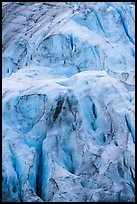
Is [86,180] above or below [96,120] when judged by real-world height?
below

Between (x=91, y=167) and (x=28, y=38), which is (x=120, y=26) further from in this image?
(x=91, y=167)

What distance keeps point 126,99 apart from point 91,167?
1700mm

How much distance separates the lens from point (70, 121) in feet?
27.4

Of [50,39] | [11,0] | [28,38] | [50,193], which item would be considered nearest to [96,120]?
[50,193]

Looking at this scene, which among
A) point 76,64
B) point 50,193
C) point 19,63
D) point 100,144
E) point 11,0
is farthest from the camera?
point 11,0

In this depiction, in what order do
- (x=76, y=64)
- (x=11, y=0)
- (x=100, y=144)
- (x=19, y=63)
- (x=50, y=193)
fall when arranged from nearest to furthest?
(x=50, y=193), (x=100, y=144), (x=76, y=64), (x=19, y=63), (x=11, y=0)

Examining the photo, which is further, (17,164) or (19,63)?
(19,63)

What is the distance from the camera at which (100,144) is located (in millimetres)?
8227

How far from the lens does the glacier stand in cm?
770

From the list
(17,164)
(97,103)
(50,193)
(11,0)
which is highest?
(11,0)

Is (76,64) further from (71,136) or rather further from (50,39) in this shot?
(71,136)

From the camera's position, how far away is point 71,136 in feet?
27.0

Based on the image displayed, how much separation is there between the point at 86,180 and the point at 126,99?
78.0 inches

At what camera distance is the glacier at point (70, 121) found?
7699 millimetres
